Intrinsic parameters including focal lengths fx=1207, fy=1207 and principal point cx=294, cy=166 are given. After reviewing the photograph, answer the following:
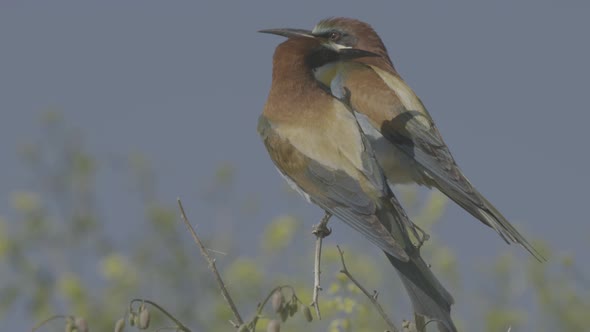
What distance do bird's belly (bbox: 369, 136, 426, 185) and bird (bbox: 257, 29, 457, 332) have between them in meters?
0.35

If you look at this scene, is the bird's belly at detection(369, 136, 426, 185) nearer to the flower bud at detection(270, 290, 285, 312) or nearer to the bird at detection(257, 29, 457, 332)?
the bird at detection(257, 29, 457, 332)

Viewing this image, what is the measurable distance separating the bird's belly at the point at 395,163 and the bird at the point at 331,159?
1.14 ft

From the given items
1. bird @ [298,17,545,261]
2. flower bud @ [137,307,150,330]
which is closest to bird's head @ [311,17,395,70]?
bird @ [298,17,545,261]

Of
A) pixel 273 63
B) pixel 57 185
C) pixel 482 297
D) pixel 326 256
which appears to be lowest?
pixel 57 185

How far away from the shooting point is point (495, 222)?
11.1ft

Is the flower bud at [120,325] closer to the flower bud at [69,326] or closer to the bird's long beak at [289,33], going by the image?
the flower bud at [69,326]

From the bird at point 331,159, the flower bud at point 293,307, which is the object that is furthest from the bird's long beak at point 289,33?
the flower bud at point 293,307

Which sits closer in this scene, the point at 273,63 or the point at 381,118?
the point at 273,63

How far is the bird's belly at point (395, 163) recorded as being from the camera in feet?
12.4

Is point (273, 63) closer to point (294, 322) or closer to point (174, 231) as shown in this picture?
point (294, 322)

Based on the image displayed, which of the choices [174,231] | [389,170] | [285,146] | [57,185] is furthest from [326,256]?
[57,185]

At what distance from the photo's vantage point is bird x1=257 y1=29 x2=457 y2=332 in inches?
114

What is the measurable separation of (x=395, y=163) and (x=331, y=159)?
2.07 ft

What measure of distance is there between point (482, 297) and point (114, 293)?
1.59 metres
